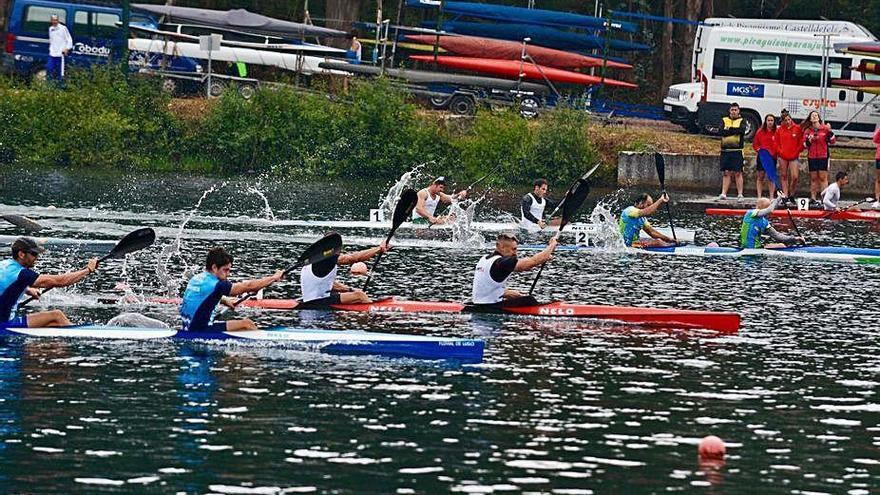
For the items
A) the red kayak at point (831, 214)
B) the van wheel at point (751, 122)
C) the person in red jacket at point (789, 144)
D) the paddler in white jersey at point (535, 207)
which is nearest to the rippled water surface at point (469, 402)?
the paddler in white jersey at point (535, 207)

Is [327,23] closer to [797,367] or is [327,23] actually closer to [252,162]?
[252,162]

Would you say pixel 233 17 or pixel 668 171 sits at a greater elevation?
pixel 233 17

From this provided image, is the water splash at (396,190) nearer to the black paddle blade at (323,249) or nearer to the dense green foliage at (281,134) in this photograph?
the dense green foliage at (281,134)

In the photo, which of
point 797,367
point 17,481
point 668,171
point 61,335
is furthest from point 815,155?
point 17,481

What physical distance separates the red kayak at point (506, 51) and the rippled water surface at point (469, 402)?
78.2ft

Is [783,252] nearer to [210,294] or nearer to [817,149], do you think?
[817,149]

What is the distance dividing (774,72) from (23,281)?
103ft

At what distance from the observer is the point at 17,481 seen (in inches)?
544

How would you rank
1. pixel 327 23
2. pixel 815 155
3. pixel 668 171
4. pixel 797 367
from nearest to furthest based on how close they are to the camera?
pixel 797 367, pixel 815 155, pixel 668 171, pixel 327 23

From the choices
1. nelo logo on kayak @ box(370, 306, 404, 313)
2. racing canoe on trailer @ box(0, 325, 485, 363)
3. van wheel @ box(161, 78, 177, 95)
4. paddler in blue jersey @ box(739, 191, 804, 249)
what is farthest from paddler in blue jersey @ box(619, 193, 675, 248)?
van wheel @ box(161, 78, 177, 95)

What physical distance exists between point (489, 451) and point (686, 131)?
35.1 metres

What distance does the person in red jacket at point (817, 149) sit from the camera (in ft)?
136

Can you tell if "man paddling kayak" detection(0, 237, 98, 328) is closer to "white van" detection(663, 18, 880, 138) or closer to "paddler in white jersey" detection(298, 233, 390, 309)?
"paddler in white jersey" detection(298, 233, 390, 309)

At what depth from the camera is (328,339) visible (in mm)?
19812
